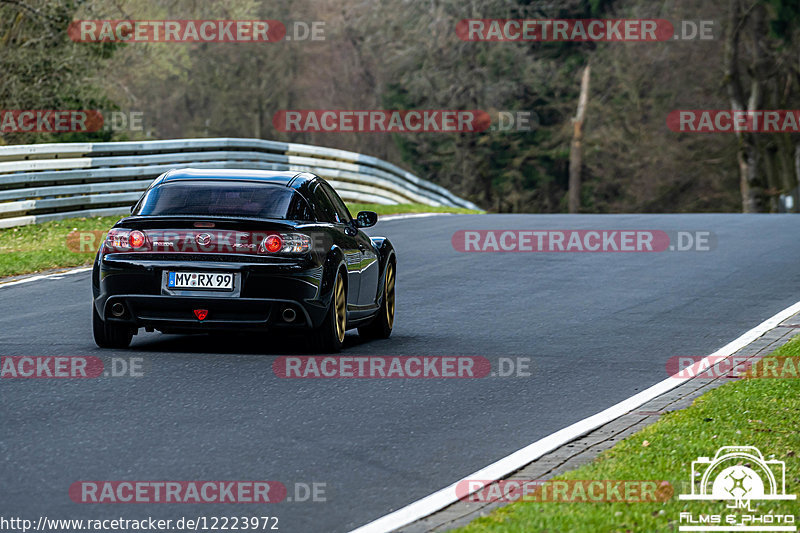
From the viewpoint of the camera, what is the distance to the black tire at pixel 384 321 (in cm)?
1202

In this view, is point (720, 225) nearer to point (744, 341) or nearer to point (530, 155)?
point (744, 341)

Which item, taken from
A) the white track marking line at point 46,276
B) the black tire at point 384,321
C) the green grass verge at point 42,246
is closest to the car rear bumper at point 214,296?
the black tire at point 384,321

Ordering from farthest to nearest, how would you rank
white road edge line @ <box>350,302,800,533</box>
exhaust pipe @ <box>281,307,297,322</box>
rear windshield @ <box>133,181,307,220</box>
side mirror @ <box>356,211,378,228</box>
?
1. side mirror @ <box>356,211,378,228</box>
2. rear windshield @ <box>133,181,307,220</box>
3. exhaust pipe @ <box>281,307,297,322</box>
4. white road edge line @ <box>350,302,800,533</box>

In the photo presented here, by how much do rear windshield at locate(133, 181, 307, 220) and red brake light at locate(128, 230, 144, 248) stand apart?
0.34 metres

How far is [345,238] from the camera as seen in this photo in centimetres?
1127

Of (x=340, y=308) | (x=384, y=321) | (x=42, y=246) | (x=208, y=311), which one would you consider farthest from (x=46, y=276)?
(x=208, y=311)

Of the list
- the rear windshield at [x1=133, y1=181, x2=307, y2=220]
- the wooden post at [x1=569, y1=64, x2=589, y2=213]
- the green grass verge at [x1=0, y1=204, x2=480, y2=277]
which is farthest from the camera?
the wooden post at [x1=569, y1=64, x2=589, y2=213]

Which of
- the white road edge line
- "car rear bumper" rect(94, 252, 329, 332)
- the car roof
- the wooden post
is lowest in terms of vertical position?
the white road edge line

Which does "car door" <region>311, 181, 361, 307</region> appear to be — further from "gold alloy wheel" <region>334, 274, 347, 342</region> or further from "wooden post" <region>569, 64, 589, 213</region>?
"wooden post" <region>569, 64, 589, 213</region>

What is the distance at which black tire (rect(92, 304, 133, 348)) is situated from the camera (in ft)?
34.6

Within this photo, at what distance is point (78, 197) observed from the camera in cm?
2181

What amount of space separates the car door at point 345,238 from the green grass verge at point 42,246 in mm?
6185

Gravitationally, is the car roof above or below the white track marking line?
above

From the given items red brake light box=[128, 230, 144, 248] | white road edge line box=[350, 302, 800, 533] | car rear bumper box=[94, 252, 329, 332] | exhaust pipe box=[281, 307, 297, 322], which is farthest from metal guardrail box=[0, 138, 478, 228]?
white road edge line box=[350, 302, 800, 533]
